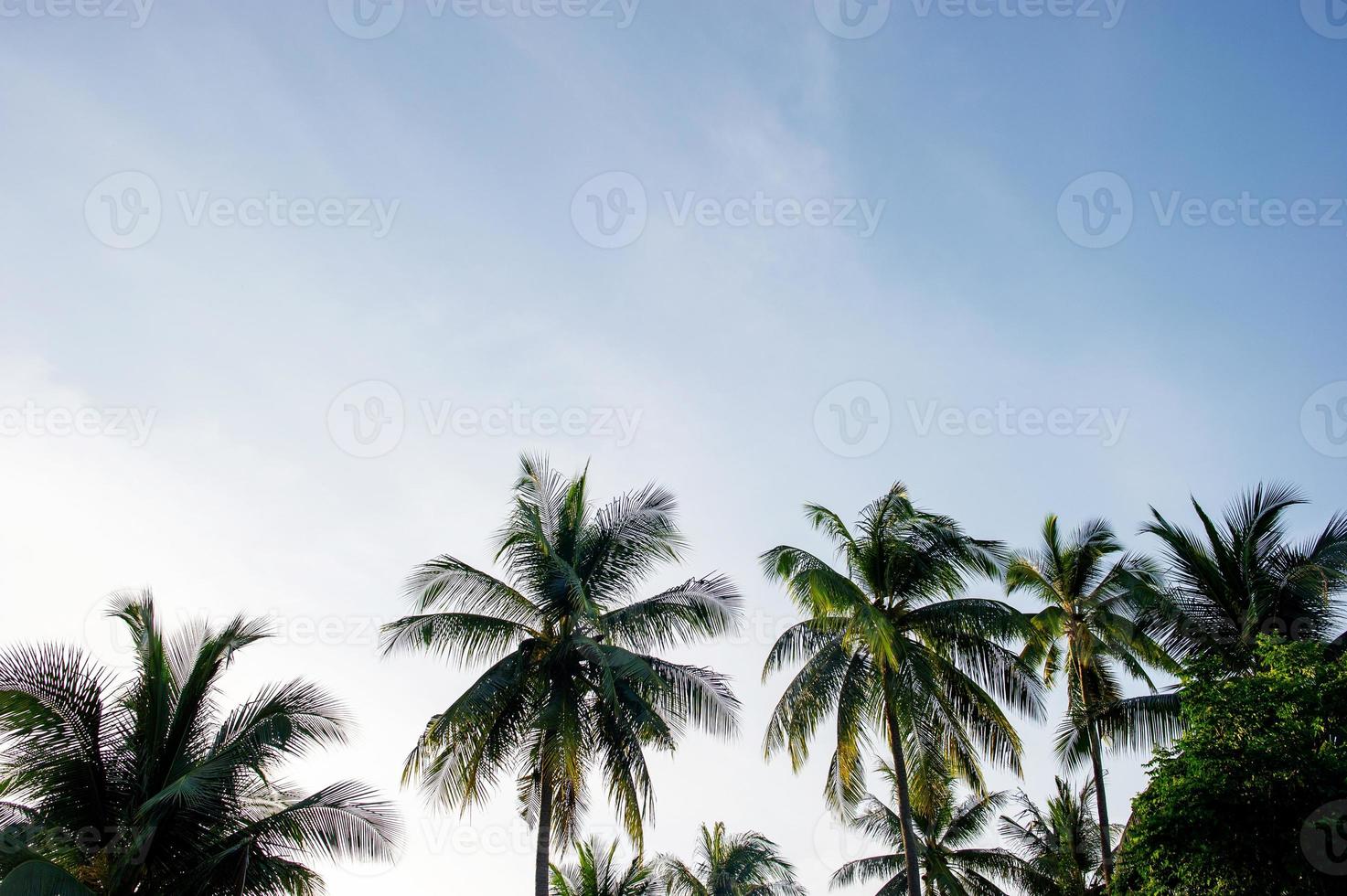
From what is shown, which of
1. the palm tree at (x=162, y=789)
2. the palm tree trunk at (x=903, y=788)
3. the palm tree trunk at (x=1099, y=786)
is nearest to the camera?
the palm tree at (x=162, y=789)

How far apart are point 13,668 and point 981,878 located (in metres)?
27.8

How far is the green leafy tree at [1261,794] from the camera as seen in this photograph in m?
15.4

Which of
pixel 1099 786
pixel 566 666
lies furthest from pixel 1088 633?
pixel 566 666

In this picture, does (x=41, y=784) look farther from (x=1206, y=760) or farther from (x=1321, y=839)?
(x=1321, y=839)

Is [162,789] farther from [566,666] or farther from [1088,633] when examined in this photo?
[1088,633]

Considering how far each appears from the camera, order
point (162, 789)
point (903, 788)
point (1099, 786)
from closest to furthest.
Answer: point (162, 789)
point (903, 788)
point (1099, 786)

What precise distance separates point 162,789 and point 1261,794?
16.8 metres

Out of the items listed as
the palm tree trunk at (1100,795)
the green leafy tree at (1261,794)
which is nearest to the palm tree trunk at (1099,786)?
the palm tree trunk at (1100,795)

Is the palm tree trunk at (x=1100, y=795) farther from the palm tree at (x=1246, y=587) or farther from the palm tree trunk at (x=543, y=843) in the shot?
the palm tree trunk at (x=543, y=843)

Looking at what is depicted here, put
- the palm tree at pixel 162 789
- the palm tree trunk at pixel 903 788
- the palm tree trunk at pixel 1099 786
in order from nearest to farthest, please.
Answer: the palm tree at pixel 162 789 → the palm tree trunk at pixel 903 788 → the palm tree trunk at pixel 1099 786

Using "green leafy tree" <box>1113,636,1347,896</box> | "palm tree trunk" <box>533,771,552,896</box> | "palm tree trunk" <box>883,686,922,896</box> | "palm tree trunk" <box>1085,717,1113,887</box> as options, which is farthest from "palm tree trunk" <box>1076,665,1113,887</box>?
"palm tree trunk" <box>533,771,552,896</box>

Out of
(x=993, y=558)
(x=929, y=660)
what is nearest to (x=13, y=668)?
(x=929, y=660)

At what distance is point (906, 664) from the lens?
22.4m

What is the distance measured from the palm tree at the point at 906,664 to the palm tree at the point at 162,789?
9.90 metres
